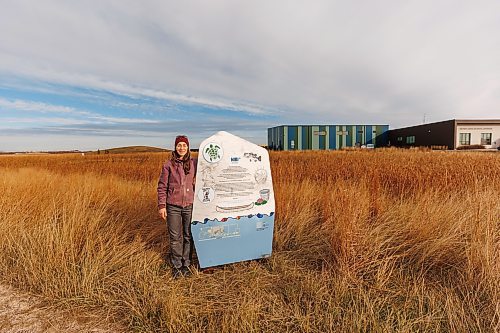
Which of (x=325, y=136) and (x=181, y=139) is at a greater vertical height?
(x=325, y=136)

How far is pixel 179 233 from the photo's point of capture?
3092 mm

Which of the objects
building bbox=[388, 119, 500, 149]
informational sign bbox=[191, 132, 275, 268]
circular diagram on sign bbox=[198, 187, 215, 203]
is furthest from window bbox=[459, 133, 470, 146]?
circular diagram on sign bbox=[198, 187, 215, 203]

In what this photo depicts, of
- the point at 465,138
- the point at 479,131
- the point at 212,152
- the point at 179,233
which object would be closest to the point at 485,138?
the point at 479,131

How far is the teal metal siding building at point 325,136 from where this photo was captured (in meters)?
46.2

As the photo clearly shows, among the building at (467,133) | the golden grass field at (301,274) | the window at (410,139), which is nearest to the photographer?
the golden grass field at (301,274)

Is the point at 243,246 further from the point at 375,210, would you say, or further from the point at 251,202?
the point at 375,210

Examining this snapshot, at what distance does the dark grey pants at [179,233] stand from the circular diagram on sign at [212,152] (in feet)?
2.14

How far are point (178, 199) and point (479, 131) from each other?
52.1m

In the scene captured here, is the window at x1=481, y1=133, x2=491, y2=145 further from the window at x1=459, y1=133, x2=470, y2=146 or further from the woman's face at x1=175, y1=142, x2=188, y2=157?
the woman's face at x1=175, y1=142, x2=188, y2=157

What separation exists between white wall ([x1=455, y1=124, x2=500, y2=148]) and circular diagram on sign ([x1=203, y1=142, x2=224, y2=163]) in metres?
48.4

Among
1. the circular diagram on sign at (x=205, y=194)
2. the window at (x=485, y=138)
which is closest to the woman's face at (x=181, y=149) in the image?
the circular diagram on sign at (x=205, y=194)

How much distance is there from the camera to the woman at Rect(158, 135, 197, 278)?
9.84 feet

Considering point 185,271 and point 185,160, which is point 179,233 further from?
point 185,160

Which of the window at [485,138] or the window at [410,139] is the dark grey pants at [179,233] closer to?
the window at [485,138]
